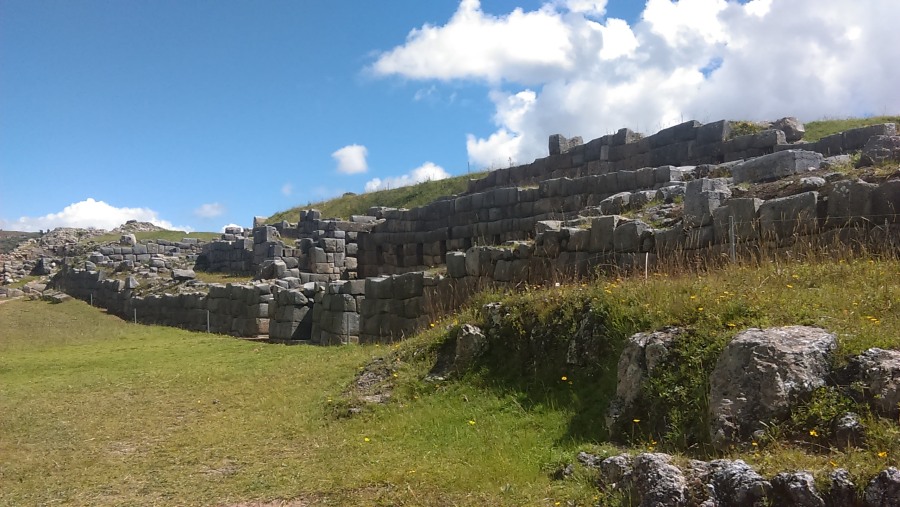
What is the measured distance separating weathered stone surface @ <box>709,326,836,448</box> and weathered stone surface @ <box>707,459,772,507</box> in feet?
2.51

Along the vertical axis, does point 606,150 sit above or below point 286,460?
above

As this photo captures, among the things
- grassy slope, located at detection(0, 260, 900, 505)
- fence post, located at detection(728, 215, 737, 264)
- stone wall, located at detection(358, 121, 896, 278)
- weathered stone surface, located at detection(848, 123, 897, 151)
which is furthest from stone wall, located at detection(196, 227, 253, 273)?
fence post, located at detection(728, 215, 737, 264)

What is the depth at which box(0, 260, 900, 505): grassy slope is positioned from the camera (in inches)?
233

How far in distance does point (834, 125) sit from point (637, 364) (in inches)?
831

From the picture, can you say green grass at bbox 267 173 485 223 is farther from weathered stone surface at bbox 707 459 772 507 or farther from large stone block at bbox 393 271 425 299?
weathered stone surface at bbox 707 459 772 507

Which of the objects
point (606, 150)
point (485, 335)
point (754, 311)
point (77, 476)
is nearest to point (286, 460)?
point (77, 476)

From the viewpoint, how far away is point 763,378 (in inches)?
212

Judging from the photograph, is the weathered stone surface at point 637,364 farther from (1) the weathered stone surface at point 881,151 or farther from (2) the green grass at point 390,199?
(2) the green grass at point 390,199

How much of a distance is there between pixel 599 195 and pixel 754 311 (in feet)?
49.9

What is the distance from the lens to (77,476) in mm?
7883

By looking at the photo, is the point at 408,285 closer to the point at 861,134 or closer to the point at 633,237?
the point at 633,237

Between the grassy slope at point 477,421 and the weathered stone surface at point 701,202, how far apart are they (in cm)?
299

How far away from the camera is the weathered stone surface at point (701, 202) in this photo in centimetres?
1181

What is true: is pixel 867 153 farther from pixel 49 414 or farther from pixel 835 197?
pixel 49 414
